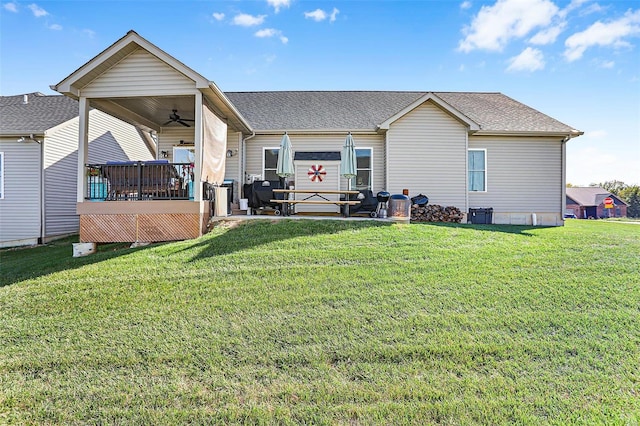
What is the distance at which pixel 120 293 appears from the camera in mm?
4457

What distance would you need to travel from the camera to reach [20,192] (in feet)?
35.5

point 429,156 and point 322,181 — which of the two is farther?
point 322,181

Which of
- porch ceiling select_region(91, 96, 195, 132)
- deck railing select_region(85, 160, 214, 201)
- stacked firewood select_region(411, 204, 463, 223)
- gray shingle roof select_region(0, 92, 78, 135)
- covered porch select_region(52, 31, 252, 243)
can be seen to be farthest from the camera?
stacked firewood select_region(411, 204, 463, 223)

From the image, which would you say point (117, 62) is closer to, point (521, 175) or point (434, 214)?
point (434, 214)

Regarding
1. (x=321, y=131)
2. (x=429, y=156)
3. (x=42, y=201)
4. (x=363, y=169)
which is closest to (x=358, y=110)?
(x=321, y=131)

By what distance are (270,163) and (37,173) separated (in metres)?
7.72

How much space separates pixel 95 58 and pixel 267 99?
7971mm

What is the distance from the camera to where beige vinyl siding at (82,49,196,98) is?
7.34m

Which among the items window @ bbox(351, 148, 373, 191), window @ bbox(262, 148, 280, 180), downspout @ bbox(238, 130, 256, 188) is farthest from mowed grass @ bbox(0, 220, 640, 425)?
window @ bbox(262, 148, 280, 180)

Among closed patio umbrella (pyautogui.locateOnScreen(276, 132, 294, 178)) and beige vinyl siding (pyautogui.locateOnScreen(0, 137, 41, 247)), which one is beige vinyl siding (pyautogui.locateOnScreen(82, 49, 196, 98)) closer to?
closed patio umbrella (pyautogui.locateOnScreen(276, 132, 294, 178))

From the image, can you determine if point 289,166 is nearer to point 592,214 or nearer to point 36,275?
point 36,275

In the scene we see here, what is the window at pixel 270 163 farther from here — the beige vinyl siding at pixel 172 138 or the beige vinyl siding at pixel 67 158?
the beige vinyl siding at pixel 67 158

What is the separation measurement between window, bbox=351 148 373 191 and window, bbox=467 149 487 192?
362 centimetres

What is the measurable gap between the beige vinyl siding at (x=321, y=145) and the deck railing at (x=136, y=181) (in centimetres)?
432
